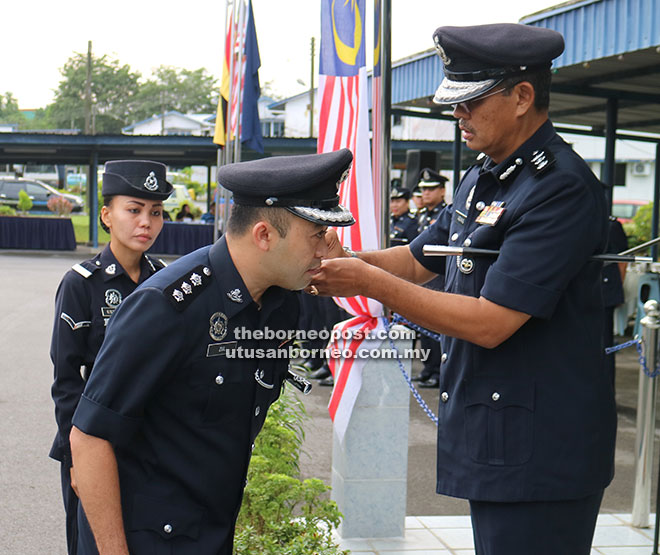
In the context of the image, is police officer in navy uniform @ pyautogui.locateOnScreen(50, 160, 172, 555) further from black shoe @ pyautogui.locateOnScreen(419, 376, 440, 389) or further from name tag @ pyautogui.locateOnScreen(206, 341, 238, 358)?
black shoe @ pyautogui.locateOnScreen(419, 376, 440, 389)

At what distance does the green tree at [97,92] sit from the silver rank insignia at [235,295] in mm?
96283

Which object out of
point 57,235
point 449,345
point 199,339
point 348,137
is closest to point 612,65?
point 348,137

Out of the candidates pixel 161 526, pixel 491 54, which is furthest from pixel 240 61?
pixel 161 526

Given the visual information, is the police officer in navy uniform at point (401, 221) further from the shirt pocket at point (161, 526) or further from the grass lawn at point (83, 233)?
the grass lawn at point (83, 233)

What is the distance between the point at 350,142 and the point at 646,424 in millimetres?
2501

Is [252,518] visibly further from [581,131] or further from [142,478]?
[581,131]

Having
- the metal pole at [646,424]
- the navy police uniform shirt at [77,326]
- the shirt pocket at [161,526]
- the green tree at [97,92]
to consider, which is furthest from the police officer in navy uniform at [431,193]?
the green tree at [97,92]

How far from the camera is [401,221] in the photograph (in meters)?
11.0

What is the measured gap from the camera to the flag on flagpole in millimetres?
9219

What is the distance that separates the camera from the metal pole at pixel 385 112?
459 cm

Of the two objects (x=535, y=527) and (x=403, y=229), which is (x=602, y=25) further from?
(x=535, y=527)

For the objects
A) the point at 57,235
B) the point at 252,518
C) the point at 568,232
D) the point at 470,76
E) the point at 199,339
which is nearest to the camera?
the point at 199,339

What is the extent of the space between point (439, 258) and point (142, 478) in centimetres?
160

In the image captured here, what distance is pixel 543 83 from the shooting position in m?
2.46
